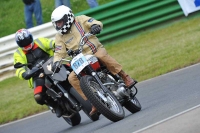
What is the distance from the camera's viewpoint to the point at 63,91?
1055cm

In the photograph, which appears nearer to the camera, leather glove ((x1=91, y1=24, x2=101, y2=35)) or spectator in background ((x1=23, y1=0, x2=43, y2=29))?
leather glove ((x1=91, y1=24, x2=101, y2=35))

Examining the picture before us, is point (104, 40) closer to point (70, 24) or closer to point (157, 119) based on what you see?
point (70, 24)

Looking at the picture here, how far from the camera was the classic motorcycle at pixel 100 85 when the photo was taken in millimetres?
8977

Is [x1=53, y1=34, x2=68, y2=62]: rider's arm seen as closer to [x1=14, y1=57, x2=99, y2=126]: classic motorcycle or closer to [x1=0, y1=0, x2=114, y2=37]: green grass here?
[x1=14, y1=57, x2=99, y2=126]: classic motorcycle

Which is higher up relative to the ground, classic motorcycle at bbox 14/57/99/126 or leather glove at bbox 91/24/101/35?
leather glove at bbox 91/24/101/35

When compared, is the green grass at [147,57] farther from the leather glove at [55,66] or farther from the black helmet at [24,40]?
the leather glove at [55,66]

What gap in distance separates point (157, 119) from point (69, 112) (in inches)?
104

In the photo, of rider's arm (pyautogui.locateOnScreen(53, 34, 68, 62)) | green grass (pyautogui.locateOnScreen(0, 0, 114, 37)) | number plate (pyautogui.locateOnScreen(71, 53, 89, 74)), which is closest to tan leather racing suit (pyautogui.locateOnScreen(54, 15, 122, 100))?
rider's arm (pyautogui.locateOnScreen(53, 34, 68, 62))

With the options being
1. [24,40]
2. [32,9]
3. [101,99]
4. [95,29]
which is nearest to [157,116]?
[101,99]

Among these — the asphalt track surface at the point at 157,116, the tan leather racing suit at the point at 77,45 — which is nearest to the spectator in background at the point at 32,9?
the asphalt track surface at the point at 157,116

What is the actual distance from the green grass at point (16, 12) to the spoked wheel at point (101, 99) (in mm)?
11752

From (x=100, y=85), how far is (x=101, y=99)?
0.76 ft

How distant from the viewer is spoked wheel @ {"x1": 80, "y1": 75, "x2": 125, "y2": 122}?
8.94 meters

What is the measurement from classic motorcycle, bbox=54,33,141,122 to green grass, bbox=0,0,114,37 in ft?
37.0
